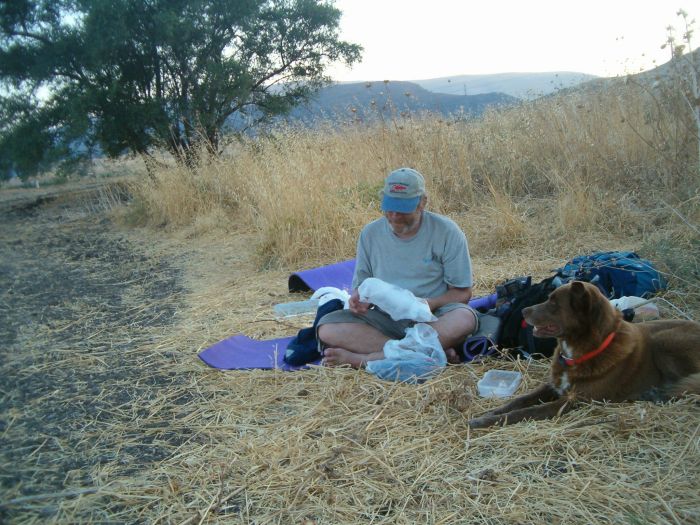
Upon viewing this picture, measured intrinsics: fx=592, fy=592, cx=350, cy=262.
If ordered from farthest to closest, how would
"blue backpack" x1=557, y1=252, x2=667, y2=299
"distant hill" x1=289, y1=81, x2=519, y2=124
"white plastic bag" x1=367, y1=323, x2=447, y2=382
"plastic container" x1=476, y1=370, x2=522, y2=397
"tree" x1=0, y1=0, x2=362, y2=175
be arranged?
"tree" x1=0, y1=0, x2=362, y2=175, "distant hill" x1=289, y1=81, x2=519, y2=124, "blue backpack" x1=557, y1=252, x2=667, y2=299, "white plastic bag" x1=367, y1=323, x2=447, y2=382, "plastic container" x1=476, y1=370, x2=522, y2=397

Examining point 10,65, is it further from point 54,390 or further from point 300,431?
point 300,431

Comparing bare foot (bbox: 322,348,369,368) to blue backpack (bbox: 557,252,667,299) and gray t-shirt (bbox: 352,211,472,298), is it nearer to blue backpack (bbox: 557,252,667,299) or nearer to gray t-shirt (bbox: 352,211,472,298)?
gray t-shirt (bbox: 352,211,472,298)

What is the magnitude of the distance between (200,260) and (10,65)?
6.88 meters

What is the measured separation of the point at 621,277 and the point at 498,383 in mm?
1518

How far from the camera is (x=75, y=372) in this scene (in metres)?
3.87

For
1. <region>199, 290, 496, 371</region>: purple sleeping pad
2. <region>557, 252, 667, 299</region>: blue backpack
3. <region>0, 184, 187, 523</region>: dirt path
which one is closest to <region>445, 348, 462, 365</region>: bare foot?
<region>199, 290, 496, 371</region>: purple sleeping pad

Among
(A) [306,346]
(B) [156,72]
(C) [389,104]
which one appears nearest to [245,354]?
(A) [306,346]

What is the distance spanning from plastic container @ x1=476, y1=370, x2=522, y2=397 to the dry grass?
0.25 feet

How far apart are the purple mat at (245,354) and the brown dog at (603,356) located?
5.08 ft

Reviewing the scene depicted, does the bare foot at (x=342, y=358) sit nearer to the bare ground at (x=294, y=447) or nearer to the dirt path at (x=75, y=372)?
the bare ground at (x=294, y=447)

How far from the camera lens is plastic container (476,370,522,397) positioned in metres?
3.14

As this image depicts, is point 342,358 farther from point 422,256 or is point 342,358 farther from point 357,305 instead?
point 422,256

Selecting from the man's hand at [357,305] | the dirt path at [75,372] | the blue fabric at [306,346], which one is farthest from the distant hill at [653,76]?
the dirt path at [75,372]

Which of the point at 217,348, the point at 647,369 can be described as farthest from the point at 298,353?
the point at 647,369
